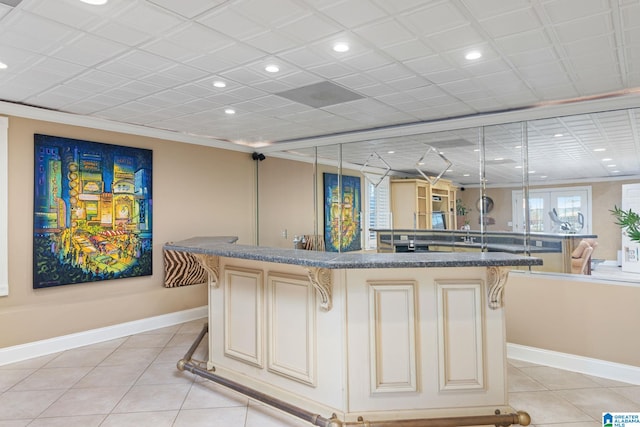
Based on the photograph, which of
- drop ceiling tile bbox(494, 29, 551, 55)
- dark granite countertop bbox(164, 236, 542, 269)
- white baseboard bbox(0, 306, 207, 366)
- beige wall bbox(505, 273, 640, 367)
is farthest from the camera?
white baseboard bbox(0, 306, 207, 366)

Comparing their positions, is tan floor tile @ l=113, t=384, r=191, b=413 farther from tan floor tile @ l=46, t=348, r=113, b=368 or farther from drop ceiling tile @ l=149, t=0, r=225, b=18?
drop ceiling tile @ l=149, t=0, r=225, b=18

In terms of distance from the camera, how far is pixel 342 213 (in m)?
5.59

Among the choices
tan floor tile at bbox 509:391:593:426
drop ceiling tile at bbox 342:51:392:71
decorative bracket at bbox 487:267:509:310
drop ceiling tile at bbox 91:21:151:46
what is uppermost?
drop ceiling tile at bbox 91:21:151:46

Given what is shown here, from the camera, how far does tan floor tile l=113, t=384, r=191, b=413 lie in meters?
2.82

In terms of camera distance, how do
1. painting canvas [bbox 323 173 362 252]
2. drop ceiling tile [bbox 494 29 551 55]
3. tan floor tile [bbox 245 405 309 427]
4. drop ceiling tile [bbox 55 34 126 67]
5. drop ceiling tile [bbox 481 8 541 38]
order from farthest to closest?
painting canvas [bbox 323 173 362 252] → tan floor tile [bbox 245 405 309 427] → drop ceiling tile [bbox 55 34 126 67] → drop ceiling tile [bbox 494 29 551 55] → drop ceiling tile [bbox 481 8 541 38]

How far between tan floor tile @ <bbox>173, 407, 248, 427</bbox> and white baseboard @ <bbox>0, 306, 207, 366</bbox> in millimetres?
2185

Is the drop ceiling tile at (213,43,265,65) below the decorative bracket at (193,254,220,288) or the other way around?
the other way around

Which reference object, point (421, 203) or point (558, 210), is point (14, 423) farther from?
point (558, 210)

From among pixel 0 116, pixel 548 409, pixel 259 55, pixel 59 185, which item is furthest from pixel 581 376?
pixel 0 116

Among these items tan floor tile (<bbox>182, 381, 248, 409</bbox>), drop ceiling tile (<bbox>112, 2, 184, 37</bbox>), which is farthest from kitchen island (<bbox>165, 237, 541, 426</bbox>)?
drop ceiling tile (<bbox>112, 2, 184, 37</bbox>)

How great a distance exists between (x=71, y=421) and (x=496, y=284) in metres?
2.91

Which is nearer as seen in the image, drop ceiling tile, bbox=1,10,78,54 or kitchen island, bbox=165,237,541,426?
drop ceiling tile, bbox=1,10,78,54

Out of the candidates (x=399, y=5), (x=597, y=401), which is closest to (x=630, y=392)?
(x=597, y=401)

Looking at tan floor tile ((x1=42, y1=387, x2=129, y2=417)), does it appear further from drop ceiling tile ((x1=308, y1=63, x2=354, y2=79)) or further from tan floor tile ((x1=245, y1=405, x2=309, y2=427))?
drop ceiling tile ((x1=308, y1=63, x2=354, y2=79))
